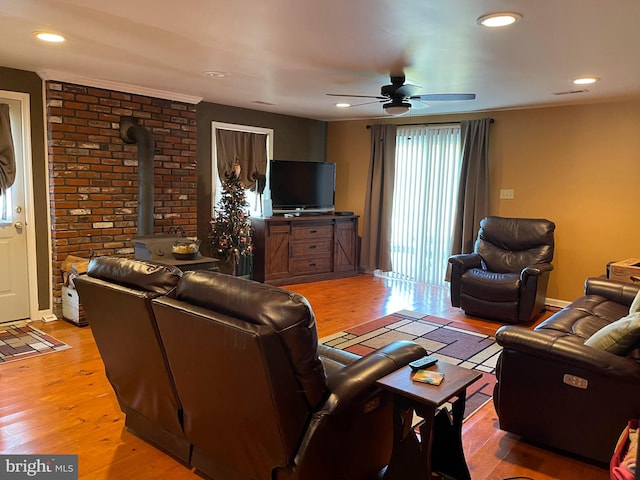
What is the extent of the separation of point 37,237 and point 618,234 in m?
5.71

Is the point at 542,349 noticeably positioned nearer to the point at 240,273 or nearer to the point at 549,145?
the point at 549,145

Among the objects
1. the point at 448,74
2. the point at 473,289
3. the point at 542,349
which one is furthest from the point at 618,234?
the point at 542,349

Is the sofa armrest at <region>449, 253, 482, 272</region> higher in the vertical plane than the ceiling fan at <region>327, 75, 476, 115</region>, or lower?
lower

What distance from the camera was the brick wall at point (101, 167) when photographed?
432 centimetres

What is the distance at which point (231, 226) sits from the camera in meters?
5.53

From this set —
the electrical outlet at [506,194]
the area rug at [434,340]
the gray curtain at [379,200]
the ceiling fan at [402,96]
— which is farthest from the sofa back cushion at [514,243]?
the ceiling fan at [402,96]

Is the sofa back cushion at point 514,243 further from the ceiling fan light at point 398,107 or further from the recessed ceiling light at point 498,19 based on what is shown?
the recessed ceiling light at point 498,19

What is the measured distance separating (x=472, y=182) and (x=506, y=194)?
0.42 m

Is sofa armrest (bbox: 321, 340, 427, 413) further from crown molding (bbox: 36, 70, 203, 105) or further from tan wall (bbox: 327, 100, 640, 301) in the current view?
tan wall (bbox: 327, 100, 640, 301)

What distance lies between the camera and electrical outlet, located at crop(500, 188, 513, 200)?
5698mm

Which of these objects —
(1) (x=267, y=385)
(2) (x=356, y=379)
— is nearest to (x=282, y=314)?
(1) (x=267, y=385)

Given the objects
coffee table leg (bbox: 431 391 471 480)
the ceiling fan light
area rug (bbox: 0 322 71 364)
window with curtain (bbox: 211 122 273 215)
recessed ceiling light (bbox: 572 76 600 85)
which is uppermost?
recessed ceiling light (bbox: 572 76 600 85)

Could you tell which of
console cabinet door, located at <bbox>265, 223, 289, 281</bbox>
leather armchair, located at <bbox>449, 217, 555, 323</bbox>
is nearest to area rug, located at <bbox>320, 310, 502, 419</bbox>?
leather armchair, located at <bbox>449, 217, 555, 323</bbox>

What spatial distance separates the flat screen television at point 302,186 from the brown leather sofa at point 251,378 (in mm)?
4072
